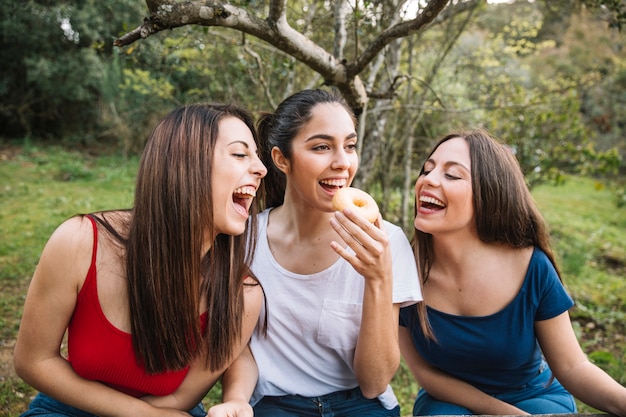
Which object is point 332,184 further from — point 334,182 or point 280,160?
point 280,160

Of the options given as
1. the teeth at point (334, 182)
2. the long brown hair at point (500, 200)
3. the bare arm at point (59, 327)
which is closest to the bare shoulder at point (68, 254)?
the bare arm at point (59, 327)

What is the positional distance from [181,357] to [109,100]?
12.4 m

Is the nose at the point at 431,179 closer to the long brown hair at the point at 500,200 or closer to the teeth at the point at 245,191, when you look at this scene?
the long brown hair at the point at 500,200

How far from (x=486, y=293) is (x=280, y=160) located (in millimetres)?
1100

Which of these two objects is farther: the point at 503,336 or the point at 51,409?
the point at 503,336

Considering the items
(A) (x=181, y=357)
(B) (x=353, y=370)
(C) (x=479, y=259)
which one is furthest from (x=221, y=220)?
(C) (x=479, y=259)

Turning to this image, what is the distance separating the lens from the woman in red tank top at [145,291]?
172 centimetres

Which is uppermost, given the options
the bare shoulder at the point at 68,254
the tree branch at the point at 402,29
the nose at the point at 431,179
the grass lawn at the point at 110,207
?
the tree branch at the point at 402,29

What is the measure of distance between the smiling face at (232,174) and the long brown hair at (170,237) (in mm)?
34

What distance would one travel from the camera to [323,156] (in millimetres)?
2189

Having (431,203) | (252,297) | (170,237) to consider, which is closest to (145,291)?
(170,237)

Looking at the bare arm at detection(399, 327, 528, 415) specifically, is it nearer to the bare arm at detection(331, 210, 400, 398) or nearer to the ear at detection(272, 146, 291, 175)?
the bare arm at detection(331, 210, 400, 398)

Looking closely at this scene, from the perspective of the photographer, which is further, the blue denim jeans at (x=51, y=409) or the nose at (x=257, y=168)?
the nose at (x=257, y=168)

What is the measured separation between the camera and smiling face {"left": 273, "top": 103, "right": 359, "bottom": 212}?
217 centimetres
